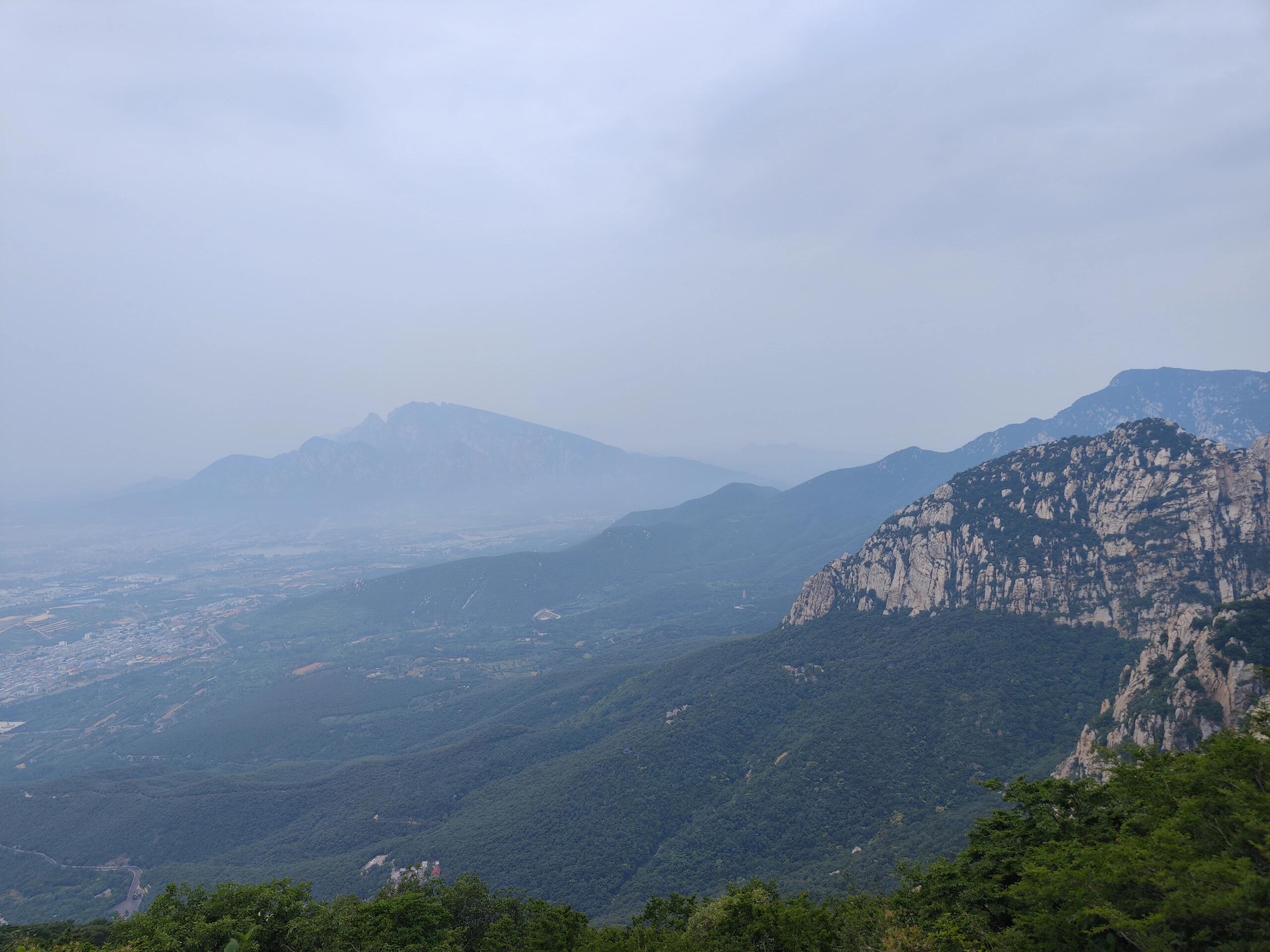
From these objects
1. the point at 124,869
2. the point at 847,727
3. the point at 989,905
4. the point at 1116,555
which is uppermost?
the point at 1116,555

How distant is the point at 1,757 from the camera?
6742 inches

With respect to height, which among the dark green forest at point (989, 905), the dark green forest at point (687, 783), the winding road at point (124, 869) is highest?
the dark green forest at point (989, 905)

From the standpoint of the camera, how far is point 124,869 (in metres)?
110

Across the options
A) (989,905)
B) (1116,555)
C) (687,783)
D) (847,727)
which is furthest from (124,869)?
(1116,555)

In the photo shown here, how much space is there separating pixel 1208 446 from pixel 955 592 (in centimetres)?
4901

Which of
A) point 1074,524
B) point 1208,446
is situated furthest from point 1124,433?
point 1074,524

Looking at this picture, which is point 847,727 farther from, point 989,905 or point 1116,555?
point 989,905

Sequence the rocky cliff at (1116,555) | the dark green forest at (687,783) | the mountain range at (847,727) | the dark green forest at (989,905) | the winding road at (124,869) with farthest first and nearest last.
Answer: the winding road at (124,869) → the dark green forest at (687,783) → the mountain range at (847,727) → the rocky cliff at (1116,555) → the dark green forest at (989,905)

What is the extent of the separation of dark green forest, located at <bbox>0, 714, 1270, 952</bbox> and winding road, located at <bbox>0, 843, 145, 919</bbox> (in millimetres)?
69896

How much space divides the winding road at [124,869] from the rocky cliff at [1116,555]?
14109 cm

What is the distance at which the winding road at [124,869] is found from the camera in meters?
96.6

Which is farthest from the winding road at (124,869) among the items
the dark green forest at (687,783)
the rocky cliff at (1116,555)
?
the rocky cliff at (1116,555)

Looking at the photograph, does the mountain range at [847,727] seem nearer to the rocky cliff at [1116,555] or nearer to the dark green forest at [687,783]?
the rocky cliff at [1116,555]

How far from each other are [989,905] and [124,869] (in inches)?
6004
